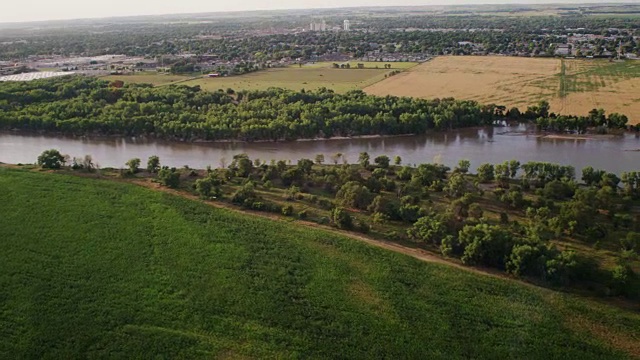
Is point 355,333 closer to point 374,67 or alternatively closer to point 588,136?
point 588,136

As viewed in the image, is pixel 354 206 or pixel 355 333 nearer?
pixel 355 333

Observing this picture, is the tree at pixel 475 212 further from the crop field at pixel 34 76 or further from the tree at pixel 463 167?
the crop field at pixel 34 76

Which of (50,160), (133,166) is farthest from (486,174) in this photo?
(50,160)

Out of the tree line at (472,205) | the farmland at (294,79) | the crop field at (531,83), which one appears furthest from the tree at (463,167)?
the farmland at (294,79)

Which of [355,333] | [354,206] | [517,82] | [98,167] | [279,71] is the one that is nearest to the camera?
[355,333]

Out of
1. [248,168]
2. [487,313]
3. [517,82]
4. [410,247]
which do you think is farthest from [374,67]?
[487,313]

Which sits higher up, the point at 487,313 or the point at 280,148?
the point at 280,148

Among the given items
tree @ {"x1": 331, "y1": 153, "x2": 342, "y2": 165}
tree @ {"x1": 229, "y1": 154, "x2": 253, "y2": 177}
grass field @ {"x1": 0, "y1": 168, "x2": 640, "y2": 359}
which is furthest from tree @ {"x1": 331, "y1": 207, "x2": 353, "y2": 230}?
tree @ {"x1": 331, "y1": 153, "x2": 342, "y2": 165}

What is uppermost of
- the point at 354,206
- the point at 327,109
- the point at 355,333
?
the point at 327,109
